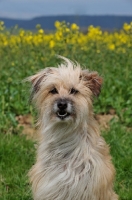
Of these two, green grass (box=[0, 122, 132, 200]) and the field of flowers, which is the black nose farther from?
green grass (box=[0, 122, 132, 200])

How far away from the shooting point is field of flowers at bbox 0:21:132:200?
7.20 metres

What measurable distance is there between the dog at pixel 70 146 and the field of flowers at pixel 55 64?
2.68 feet

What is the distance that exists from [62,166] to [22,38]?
5.50 meters

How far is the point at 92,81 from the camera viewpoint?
5.61 metres

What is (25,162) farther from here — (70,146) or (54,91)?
(54,91)

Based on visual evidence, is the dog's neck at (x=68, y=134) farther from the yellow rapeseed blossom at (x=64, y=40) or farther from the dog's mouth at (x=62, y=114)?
the yellow rapeseed blossom at (x=64, y=40)

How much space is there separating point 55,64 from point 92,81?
173 inches

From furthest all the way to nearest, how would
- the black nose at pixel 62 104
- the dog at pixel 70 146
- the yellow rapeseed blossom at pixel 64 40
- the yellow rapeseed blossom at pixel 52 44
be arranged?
1. the yellow rapeseed blossom at pixel 52 44
2. the yellow rapeseed blossom at pixel 64 40
3. the dog at pixel 70 146
4. the black nose at pixel 62 104

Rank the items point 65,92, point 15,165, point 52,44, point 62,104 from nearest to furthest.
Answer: point 62,104 → point 65,92 → point 15,165 → point 52,44

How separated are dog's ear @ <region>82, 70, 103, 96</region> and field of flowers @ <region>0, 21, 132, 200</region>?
97 cm

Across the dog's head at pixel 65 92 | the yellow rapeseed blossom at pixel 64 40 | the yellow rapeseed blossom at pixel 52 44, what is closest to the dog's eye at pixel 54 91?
the dog's head at pixel 65 92

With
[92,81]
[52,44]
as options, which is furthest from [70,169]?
[52,44]

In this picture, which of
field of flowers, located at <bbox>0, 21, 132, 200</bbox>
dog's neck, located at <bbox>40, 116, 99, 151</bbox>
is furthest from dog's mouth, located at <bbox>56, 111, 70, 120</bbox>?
field of flowers, located at <bbox>0, 21, 132, 200</bbox>

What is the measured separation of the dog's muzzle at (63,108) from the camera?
5.26 meters
